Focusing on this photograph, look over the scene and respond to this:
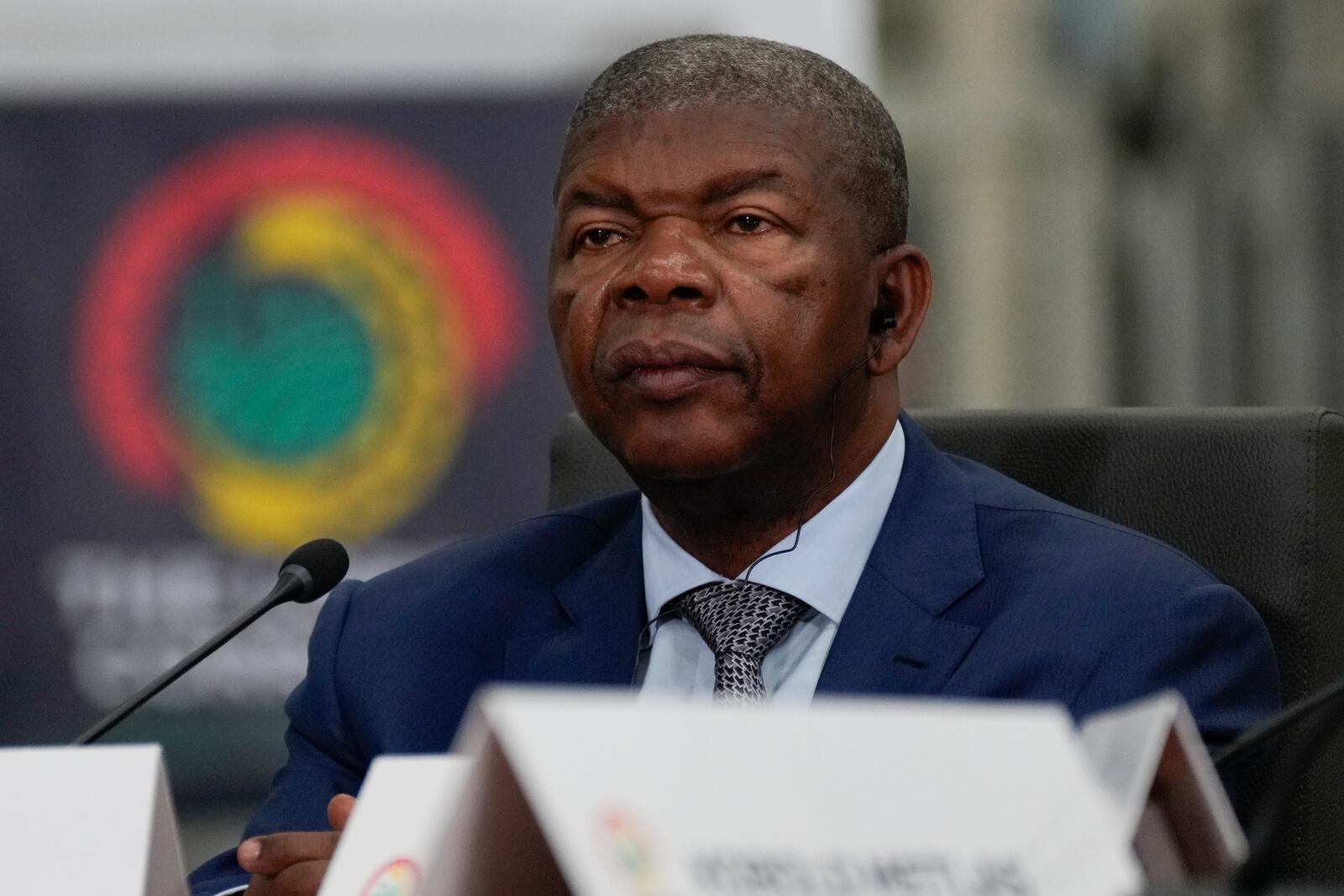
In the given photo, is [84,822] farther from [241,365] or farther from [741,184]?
[241,365]

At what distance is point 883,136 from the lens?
6.11 feet

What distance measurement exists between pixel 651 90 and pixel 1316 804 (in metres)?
0.95

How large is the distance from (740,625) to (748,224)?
39 centimetres

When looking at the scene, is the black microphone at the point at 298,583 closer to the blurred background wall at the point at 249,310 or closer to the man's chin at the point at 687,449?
the man's chin at the point at 687,449

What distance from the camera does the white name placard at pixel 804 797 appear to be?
0.77 m

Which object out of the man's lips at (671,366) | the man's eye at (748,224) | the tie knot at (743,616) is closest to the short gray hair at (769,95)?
the man's eye at (748,224)

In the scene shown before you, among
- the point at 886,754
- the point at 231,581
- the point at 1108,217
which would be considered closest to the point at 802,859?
the point at 886,754

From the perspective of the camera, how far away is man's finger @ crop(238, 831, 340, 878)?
4.30 ft

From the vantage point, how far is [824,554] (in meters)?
1.84

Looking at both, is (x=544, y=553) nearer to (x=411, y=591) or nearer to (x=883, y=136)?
(x=411, y=591)

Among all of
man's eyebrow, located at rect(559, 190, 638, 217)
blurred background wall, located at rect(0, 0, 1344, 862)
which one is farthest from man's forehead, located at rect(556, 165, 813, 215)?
blurred background wall, located at rect(0, 0, 1344, 862)

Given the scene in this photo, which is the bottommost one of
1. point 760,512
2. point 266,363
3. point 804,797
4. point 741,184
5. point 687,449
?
point 266,363

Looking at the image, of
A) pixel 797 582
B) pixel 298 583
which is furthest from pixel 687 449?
pixel 298 583

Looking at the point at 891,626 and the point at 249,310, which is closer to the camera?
the point at 891,626
